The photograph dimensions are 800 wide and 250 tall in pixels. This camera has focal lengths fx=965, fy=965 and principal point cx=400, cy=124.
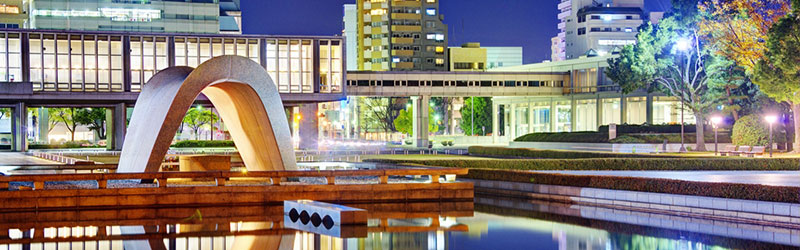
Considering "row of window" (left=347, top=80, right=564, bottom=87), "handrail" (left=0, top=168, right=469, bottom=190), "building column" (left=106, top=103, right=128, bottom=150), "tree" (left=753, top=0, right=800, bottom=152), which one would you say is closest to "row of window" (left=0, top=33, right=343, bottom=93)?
"building column" (left=106, top=103, right=128, bottom=150)

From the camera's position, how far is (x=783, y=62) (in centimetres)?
4316

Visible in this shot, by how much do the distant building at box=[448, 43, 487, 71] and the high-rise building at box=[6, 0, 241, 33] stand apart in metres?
62.2

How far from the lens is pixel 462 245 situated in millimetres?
19172

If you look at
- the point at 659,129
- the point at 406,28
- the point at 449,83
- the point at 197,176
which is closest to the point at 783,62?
the point at 197,176

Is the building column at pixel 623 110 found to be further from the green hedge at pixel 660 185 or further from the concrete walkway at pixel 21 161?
the green hedge at pixel 660 185

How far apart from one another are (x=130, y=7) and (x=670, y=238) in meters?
115

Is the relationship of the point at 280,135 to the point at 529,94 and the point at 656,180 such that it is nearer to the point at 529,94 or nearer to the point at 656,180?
the point at 656,180

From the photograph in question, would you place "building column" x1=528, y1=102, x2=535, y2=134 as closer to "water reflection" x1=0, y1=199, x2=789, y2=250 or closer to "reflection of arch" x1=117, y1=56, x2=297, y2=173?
"reflection of arch" x1=117, y1=56, x2=297, y2=173

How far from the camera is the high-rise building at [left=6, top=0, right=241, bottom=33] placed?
123m

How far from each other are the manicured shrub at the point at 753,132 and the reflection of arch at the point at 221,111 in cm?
3741

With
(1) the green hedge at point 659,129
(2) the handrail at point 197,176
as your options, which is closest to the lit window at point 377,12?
(1) the green hedge at point 659,129

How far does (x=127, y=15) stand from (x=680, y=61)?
82537 mm

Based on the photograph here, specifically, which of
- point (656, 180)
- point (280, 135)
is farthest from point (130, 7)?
point (656, 180)

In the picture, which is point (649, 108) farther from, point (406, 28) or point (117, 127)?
point (406, 28)
